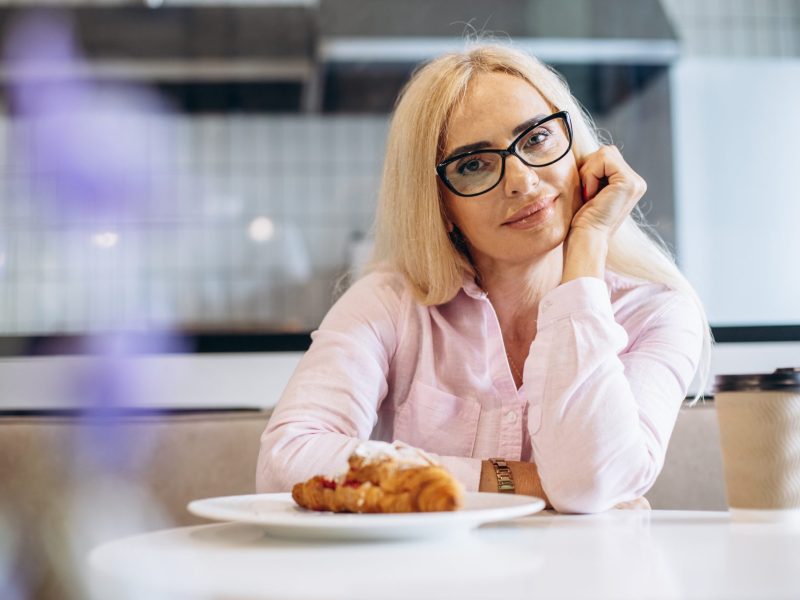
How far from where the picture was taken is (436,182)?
1.35m

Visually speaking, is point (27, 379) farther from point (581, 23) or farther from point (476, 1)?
point (581, 23)

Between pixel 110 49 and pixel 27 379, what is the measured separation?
1462mm

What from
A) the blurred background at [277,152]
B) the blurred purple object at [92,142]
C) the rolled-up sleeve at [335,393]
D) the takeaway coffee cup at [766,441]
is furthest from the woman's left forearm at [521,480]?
the blurred purple object at [92,142]

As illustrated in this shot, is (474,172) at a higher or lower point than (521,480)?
higher

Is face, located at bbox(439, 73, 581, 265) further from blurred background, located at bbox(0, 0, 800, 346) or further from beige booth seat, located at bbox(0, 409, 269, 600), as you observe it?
blurred background, located at bbox(0, 0, 800, 346)

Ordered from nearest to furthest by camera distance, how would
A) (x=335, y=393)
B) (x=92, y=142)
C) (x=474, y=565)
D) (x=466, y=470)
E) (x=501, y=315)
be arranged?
(x=474, y=565)
(x=466, y=470)
(x=335, y=393)
(x=501, y=315)
(x=92, y=142)

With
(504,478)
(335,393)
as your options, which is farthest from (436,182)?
Answer: (504,478)

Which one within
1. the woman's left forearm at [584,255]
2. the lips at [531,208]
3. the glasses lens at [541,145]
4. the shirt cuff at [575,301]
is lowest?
the shirt cuff at [575,301]

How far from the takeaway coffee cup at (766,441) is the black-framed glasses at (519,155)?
0.48 metres

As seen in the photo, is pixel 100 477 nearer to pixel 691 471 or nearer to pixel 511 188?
pixel 511 188

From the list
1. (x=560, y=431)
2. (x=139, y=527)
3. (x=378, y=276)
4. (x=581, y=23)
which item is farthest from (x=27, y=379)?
(x=581, y=23)

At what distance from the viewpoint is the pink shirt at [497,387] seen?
3.27 ft

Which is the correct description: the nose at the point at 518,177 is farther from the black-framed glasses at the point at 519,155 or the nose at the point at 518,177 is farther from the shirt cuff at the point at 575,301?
the shirt cuff at the point at 575,301

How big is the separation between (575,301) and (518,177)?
227 millimetres
